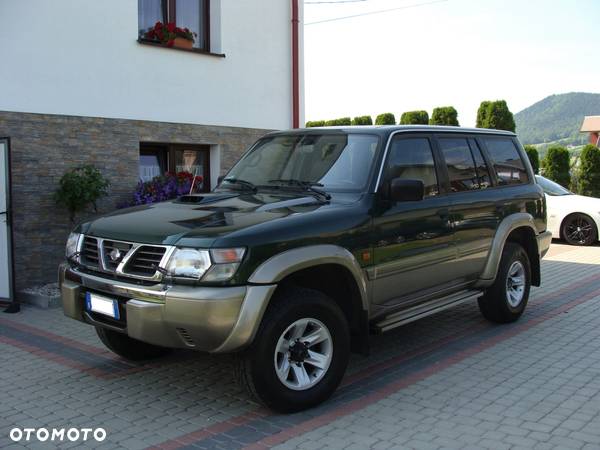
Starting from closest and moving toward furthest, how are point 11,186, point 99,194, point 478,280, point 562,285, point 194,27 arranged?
point 478,280, point 11,186, point 99,194, point 562,285, point 194,27

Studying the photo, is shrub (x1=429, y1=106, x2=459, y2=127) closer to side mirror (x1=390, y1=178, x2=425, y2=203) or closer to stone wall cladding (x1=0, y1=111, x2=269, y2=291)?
stone wall cladding (x1=0, y1=111, x2=269, y2=291)

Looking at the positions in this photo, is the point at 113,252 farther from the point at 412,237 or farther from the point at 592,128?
the point at 592,128

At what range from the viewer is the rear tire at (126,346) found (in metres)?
5.20

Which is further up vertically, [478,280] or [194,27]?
[194,27]

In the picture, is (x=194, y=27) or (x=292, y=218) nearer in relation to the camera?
(x=292, y=218)

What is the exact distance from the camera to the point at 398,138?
5.21m

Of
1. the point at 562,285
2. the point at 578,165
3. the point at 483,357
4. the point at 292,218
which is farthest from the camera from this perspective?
the point at 578,165

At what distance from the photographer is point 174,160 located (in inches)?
393

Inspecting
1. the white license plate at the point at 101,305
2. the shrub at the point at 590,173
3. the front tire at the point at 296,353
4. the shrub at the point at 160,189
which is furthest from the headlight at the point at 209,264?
the shrub at the point at 590,173

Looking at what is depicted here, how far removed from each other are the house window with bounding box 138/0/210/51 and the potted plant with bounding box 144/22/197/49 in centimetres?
15

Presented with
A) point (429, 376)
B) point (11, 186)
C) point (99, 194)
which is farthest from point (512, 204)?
point (11, 186)

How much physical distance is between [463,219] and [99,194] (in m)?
4.71

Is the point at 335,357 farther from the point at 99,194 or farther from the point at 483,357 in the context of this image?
the point at 99,194

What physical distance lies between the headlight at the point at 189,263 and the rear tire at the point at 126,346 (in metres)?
1.57
